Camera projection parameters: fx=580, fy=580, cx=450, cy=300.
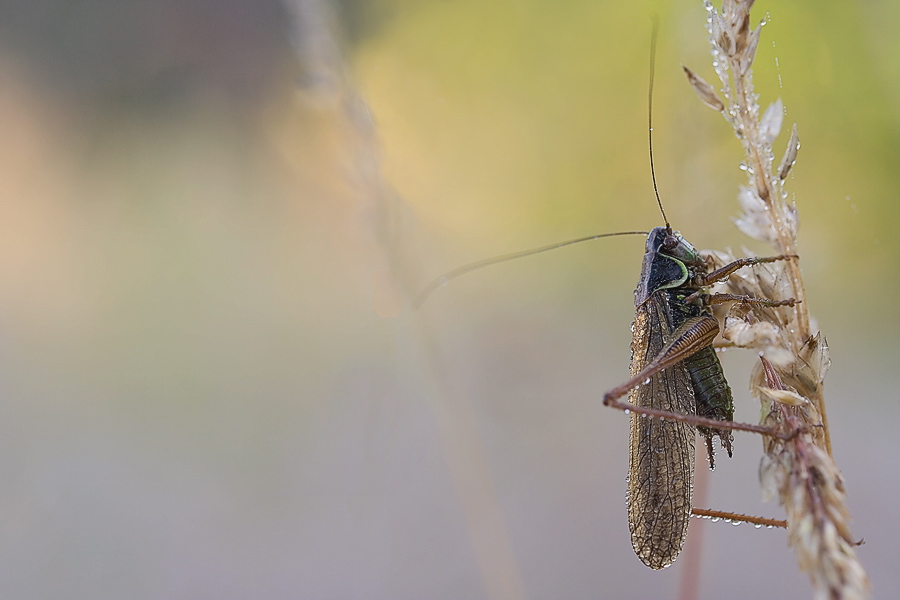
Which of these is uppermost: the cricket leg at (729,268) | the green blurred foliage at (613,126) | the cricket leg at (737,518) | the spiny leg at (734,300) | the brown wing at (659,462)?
the green blurred foliage at (613,126)

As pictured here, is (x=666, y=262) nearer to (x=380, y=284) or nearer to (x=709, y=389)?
(x=709, y=389)

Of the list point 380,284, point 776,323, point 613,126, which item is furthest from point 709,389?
point 613,126

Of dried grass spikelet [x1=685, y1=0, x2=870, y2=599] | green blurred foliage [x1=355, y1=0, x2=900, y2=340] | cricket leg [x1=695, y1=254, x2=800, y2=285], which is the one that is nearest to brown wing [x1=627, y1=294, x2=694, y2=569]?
cricket leg [x1=695, y1=254, x2=800, y2=285]

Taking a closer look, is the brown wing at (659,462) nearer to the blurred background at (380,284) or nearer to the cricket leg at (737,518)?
the cricket leg at (737,518)

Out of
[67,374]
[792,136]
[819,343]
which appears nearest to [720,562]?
[819,343]

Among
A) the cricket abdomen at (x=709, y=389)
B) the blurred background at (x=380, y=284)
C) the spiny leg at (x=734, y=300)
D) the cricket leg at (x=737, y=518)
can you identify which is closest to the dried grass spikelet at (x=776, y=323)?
the spiny leg at (x=734, y=300)

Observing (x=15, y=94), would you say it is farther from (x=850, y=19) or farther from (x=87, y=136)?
(x=850, y=19)

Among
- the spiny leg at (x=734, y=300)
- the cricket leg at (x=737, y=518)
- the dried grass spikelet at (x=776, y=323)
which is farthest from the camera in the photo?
the cricket leg at (x=737, y=518)
